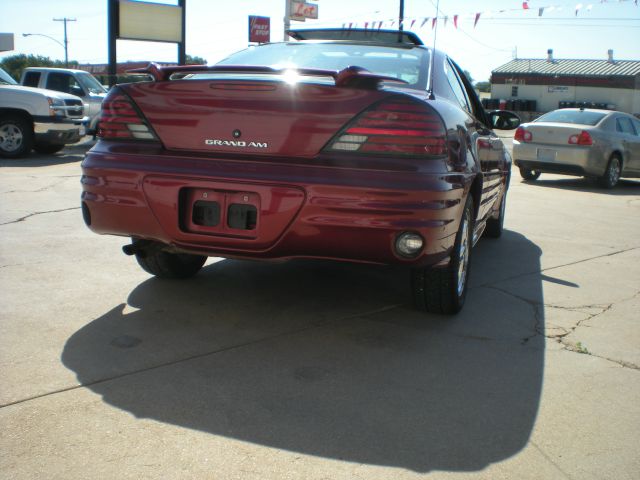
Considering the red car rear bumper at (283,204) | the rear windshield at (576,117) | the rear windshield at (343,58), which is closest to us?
the red car rear bumper at (283,204)

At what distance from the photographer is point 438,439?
102 inches

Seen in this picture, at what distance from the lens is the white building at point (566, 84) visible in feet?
180

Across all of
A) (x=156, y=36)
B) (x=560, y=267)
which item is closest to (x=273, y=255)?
(x=560, y=267)

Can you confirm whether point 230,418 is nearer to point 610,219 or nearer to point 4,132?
point 610,219

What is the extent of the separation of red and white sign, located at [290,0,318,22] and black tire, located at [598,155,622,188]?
22083 mm

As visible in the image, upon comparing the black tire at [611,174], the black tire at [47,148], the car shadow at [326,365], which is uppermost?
the car shadow at [326,365]

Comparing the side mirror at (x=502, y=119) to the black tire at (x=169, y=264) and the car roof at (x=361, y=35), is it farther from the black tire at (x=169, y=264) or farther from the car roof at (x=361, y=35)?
the black tire at (x=169, y=264)

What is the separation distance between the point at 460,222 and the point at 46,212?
181 inches

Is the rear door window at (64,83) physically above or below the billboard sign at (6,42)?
below

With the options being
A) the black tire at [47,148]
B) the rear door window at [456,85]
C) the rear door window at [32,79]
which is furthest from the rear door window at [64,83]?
the rear door window at [456,85]

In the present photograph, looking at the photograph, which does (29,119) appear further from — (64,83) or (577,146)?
(577,146)

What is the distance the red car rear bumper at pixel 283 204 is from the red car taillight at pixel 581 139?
9.37 m

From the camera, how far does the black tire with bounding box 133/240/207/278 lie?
4.41 metres

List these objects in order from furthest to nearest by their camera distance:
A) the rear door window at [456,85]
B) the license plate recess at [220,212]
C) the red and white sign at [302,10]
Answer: the red and white sign at [302,10] < the rear door window at [456,85] < the license plate recess at [220,212]
